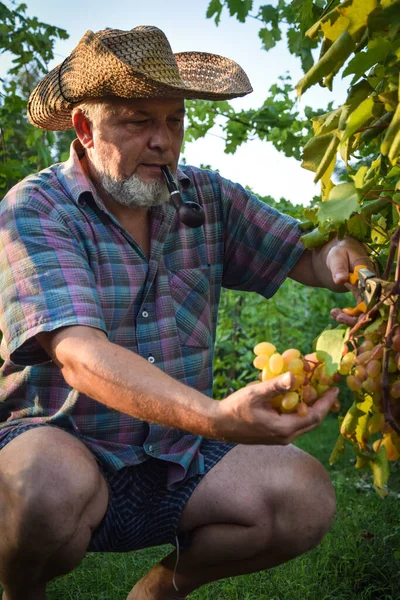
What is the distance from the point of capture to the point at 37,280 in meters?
2.18

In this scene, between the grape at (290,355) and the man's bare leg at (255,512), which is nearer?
the grape at (290,355)

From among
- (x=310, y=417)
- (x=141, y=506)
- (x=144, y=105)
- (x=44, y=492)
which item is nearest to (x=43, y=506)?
(x=44, y=492)

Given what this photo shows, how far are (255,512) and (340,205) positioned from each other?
1.08 metres

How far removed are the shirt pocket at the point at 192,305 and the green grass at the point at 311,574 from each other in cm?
86

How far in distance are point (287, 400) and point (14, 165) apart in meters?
3.47

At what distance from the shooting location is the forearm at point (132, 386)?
1722 millimetres

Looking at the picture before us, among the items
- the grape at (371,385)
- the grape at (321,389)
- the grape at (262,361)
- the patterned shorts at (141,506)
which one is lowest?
the patterned shorts at (141,506)

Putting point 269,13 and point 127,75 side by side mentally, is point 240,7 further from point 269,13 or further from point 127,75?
point 127,75

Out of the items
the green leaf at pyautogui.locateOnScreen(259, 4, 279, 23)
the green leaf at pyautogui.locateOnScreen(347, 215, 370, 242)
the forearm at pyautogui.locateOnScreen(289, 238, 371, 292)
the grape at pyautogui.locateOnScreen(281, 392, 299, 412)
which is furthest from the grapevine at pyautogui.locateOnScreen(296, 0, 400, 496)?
the green leaf at pyautogui.locateOnScreen(259, 4, 279, 23)

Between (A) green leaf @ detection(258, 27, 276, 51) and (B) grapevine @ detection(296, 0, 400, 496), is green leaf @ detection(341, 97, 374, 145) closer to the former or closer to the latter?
(B) grapevine @ detection(296, 0, 400, 496)

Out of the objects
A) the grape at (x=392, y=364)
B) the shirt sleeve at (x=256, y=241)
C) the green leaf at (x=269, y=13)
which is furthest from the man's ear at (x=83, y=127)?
the green leaf at (x=269, y=13)

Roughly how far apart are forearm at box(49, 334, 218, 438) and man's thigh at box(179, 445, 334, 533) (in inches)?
26.1

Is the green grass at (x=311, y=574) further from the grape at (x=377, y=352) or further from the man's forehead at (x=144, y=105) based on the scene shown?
the man's forehead at (x=144, y=105)

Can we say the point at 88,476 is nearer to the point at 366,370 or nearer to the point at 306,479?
the point at 306,479
